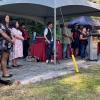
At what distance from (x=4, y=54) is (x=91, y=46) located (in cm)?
697

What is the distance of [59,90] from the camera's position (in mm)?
9086

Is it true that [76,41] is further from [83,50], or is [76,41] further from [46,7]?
[46,7]

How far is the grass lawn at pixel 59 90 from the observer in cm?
831

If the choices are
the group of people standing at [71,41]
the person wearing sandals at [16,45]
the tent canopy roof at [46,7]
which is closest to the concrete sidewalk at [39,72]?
the person wearing sandals at [16,45]

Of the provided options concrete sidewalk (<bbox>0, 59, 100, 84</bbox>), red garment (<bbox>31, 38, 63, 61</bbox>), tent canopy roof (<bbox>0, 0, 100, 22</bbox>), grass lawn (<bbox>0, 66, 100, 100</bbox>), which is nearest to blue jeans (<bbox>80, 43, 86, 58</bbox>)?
tent canopy roof (<bbox>0, 0, 100, 22</bbox>)

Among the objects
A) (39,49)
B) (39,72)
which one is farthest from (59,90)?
(39,49)

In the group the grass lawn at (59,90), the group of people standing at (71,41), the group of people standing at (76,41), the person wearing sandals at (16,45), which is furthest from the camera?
the group of people standing at (76,41)

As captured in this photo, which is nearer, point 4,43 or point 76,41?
point 4,43

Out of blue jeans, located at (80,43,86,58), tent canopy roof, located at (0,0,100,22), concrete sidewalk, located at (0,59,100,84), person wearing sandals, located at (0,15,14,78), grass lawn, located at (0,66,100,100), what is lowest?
grass lawn, located at (0,66,100,100)

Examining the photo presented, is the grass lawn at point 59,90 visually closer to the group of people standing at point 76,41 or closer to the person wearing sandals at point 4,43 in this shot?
the person wearing sandals at point 4,43

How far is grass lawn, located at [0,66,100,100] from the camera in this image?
27.3 feet

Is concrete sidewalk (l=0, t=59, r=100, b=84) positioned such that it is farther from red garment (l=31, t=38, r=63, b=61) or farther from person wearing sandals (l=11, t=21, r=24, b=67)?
red garment (l=31, t=38, r=63, b=61)

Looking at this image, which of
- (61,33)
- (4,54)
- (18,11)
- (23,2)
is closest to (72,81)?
(4,54)

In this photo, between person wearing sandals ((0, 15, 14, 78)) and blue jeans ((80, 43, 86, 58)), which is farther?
blue jeans ((80, 43, 86, 58))
